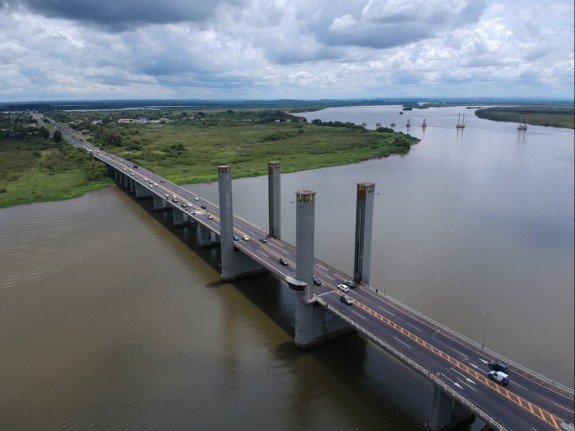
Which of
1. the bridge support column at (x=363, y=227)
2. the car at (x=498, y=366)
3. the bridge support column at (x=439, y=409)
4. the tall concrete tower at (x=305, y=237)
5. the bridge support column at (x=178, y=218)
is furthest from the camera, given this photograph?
the bridge support column at (x=178, y=218)

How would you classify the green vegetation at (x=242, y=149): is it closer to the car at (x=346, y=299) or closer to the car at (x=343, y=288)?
the car at (x=343, y=288)

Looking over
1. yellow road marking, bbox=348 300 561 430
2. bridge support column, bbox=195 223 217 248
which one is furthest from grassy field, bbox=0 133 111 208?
yellow road marking, bbox=348 300 561 430

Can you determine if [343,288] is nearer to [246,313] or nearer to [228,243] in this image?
[246,313]

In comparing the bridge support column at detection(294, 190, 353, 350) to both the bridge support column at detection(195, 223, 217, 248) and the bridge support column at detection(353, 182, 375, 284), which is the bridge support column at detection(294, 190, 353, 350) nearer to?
the bridge support column at detection(353, 182, 375, 284)

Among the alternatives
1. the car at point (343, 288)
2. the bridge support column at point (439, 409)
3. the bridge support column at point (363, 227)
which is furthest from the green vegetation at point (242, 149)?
the bridge support column at point (439, 409)

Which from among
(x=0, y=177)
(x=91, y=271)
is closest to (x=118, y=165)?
(x=0, y=177)

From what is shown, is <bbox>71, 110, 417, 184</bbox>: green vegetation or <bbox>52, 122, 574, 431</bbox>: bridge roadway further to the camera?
<bbox>71, 110, 417, 184</bbox>: green vegetation
